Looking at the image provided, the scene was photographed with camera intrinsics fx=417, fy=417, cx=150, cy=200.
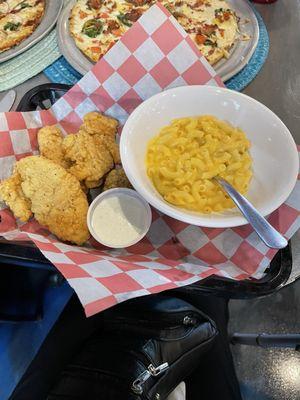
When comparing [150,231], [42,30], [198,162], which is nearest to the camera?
[198,162]

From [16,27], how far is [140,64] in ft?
3.16

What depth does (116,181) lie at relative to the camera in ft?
4.96

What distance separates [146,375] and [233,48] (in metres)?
1.58


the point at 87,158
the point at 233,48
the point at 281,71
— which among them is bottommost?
the point at 281,71

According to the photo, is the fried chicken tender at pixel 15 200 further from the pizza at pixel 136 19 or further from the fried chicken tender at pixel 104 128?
the pizza at pixel 136 19

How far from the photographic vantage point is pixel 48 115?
5.40 ft

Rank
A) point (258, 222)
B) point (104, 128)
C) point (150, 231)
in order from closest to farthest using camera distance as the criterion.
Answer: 1. point (258, 222)
2. point (150, 231)
3. point (104, 128)

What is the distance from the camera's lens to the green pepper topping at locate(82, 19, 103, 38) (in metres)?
2.11

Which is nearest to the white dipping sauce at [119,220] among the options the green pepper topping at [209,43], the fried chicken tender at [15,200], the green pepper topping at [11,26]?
the fried chicken tender at [15,200]

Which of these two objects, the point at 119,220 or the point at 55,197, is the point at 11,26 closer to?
the point at 55,197

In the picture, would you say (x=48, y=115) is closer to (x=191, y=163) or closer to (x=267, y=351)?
(x=191, y=163)

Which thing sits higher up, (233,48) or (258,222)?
(258,222)

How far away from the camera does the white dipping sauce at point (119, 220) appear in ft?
4.50

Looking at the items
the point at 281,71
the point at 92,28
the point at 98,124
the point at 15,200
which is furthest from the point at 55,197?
the point at 281,71
